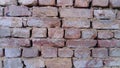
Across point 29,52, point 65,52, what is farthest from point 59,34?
point 29,52

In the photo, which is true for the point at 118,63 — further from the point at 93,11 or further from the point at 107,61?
the point at 93,11

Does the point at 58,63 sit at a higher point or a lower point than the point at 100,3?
lower

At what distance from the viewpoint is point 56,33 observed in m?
1.56

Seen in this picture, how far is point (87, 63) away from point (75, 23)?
297 mm

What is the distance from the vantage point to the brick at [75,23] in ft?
5.13

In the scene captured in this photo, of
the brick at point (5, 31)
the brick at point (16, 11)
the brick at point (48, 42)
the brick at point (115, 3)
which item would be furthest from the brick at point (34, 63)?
the brick at point (115, 3)

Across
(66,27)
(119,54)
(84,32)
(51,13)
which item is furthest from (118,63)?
(51,13)

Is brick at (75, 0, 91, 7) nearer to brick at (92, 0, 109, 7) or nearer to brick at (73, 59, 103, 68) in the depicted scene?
brick at (92, 0, 109, 7)

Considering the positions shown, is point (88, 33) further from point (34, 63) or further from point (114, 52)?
point (34, 63)

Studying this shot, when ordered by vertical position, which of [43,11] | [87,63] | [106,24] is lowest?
[87,63]

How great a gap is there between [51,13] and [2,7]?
0.34m

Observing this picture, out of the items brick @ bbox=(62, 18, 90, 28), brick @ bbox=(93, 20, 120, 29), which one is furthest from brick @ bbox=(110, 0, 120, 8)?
brick @ bbox=(62, 18, 90, 28)

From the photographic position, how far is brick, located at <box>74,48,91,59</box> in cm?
157

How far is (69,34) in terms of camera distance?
61.8 inches
